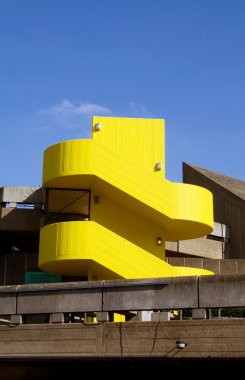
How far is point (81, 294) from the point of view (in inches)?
655

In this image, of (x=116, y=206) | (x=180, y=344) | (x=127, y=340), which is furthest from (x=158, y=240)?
(x=180, y=344)

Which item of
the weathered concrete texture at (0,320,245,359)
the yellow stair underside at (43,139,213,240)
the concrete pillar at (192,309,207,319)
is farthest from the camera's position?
the yellow stair underside at (43,139,213,240)

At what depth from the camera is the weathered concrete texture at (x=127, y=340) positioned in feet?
48.4

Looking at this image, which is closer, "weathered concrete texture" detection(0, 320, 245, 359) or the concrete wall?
"weathered concrete texture" detection(0, 320, 245, 359)

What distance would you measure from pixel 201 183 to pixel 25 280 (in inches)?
663

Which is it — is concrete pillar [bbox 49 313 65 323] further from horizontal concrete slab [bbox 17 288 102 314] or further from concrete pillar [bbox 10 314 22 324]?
concrete pillar [bbox 10 314 22 324]

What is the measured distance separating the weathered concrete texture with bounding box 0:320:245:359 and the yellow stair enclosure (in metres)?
Answer: 8.67

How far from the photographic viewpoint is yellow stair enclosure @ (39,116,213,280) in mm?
26078

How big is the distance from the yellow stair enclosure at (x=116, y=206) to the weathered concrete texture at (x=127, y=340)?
867cm

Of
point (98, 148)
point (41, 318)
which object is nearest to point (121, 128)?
point (98, 148)

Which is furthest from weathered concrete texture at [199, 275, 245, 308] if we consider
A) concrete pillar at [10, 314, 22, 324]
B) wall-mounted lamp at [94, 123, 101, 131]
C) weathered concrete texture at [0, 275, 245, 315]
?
wall-mounted lamp at [94, 123, 101, 131]

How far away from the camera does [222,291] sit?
49.6ft

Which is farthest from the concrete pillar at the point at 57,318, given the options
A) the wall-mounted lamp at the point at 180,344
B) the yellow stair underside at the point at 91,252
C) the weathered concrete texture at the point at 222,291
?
the yellow stair underside at the point at 91,252

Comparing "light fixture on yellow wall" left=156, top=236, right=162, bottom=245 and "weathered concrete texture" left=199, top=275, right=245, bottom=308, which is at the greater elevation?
"light fixture on yellow wall" left=156, top=236, right=162, bottom=245
